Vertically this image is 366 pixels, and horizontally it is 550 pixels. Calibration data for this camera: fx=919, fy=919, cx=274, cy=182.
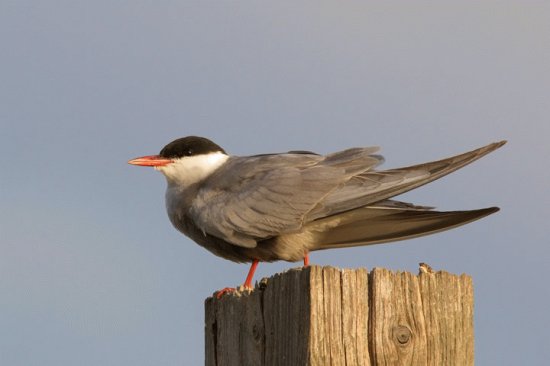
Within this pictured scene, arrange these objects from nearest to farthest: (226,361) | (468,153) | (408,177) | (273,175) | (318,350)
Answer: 1. (318,350)
2. (226,361)
3. (468,153)
4. (408,177)
5. (273,175)

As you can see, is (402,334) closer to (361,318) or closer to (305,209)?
(361,318)

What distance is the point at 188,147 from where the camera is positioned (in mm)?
8656

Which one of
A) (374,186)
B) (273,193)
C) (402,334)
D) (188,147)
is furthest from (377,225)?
(402,334)

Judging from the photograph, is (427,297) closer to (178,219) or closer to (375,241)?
(375,241)

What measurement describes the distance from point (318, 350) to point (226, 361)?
870 millimetres

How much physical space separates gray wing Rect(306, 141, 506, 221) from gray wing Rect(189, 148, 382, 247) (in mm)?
60

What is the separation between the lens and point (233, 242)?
752 cm

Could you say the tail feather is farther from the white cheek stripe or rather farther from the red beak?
the red beak

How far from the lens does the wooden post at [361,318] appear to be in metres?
3.96

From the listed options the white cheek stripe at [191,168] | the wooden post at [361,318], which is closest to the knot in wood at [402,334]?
the wooden post at [361,318]

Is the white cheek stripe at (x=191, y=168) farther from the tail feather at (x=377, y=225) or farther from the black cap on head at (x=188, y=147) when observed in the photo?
the tail feather at (x=377, y=225)

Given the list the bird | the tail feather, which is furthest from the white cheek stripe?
the tail feather

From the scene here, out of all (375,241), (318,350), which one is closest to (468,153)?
(375,241)

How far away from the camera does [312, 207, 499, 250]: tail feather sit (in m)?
7.34
